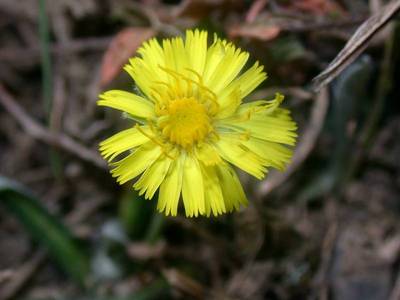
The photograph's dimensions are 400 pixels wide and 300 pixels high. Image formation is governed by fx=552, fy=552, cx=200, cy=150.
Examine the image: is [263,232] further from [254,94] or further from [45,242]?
[45,242]

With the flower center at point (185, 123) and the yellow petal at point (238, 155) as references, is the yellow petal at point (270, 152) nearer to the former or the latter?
the yellow petal at point (238, 155)

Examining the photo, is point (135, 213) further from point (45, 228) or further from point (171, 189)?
point (171, 189)

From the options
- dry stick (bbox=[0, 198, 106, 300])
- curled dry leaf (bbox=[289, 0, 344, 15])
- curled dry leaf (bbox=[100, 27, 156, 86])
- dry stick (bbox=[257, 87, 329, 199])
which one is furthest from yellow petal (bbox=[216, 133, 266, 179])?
dry stick (bbox=[0, 198, 106, 300])

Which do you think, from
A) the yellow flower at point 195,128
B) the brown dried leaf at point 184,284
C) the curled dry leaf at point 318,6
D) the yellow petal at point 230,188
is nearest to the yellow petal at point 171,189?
the yellow flower at point 195,128

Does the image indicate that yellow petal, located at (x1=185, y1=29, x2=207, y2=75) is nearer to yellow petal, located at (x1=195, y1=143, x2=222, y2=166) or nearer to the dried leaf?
yellow petal, located at (x1=195, y1=143, x2=222, y2=166)

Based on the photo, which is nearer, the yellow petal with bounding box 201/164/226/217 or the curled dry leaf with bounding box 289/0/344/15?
the yellow petal with bounding box 201/164/226/217

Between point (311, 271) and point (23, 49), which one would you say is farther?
point (23, 49)

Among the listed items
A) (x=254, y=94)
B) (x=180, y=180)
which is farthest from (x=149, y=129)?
(x=254, y=94)
